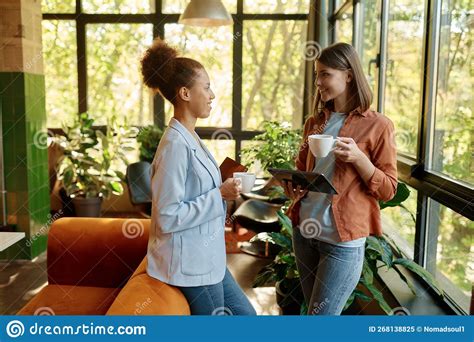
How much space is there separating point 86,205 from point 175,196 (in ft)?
13.0

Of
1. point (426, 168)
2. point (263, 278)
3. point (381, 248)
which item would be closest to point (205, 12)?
point (263, 278)

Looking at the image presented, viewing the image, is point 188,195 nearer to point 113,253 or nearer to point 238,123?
point 113,253

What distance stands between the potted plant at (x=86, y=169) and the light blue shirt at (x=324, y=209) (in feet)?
12.6

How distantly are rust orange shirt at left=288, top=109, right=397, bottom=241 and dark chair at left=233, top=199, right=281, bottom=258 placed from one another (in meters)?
1.68

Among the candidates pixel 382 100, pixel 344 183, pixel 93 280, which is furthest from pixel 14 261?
pixel 344 183

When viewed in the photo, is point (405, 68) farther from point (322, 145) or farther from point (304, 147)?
point (322, 145)

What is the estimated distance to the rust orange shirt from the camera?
4.82 feet

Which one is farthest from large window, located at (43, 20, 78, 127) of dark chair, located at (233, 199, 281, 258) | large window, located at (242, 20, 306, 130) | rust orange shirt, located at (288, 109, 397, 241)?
rust orange shirt, located at (288, 109, 397, 241)

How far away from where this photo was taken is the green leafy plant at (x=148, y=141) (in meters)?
5.26

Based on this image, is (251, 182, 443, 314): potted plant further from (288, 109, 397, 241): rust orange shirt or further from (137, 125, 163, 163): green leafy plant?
(137, 125, 163, 163): green leafy plant

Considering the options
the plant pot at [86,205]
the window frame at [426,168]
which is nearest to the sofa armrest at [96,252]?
the window frame at [426,168]

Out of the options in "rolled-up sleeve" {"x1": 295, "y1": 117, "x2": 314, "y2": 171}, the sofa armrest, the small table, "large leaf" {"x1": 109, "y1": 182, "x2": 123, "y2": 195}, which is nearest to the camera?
"rolled-up sleeve" {"x1": 295, "y1": 117, "x2": 314, "y2": 171}

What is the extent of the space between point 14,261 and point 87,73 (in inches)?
101

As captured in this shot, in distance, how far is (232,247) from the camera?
174 inches
